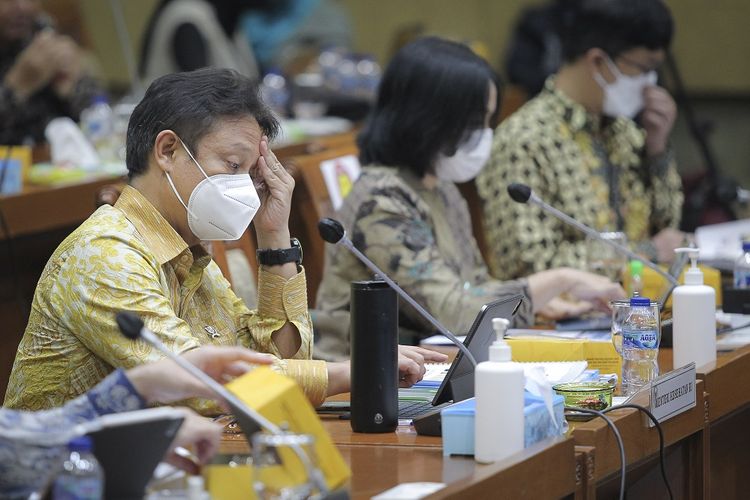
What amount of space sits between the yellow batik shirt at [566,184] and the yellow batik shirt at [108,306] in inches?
55.0

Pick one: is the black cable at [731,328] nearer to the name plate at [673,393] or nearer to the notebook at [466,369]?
the name plate at [673,393]

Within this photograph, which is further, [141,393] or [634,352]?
[634,352]

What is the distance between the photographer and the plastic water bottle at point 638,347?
7.40 feet

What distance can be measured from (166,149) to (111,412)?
2.02 ft

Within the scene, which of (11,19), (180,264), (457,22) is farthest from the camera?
(457,22)

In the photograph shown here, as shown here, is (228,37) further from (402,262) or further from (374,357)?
(374,357)

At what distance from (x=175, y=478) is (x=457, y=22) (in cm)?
619

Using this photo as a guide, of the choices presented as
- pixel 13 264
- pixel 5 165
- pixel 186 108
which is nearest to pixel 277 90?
pixel 5 165

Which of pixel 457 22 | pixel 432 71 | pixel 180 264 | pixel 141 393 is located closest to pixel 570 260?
pixel 432 71

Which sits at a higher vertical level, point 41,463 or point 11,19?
point 11,19

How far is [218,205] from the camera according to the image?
6.86ft

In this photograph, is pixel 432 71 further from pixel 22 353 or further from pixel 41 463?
pixel 41 463

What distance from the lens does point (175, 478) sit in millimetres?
1587

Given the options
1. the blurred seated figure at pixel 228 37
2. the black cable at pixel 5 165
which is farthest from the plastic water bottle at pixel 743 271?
the blurred seated figure at pixel 228 37
